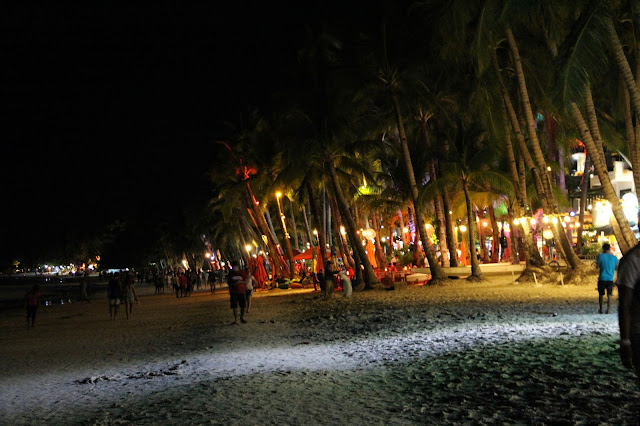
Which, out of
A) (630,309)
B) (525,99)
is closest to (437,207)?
(525,99)

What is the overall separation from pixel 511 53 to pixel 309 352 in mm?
13975

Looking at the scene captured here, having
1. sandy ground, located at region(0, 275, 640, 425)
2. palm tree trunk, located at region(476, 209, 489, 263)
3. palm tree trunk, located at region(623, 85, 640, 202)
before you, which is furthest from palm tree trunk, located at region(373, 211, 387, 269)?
sandy ground, located at region(0, 275, 640, 425)

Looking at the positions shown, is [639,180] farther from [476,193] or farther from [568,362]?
Answer: [476,193]

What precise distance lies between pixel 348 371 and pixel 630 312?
5.41 metres

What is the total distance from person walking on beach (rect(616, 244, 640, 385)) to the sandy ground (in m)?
1.42

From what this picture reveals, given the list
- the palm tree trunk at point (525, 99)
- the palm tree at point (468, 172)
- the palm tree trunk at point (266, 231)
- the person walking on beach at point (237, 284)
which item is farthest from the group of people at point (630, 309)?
the palm tree trunk at point (266, 231)

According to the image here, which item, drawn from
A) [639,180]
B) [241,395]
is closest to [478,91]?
[639,180]

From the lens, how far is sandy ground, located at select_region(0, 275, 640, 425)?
682cm

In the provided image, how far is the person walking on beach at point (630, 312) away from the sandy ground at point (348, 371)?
1.42 metres

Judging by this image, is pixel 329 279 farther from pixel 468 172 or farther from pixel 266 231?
pixel 266 231

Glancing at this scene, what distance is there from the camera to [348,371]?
9.45 meters

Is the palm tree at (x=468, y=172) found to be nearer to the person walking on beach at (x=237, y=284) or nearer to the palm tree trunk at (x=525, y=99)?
the palm tree trunk at (x=525, y=99)

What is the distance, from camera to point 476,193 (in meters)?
39.4

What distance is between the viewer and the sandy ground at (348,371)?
6.82 meters
